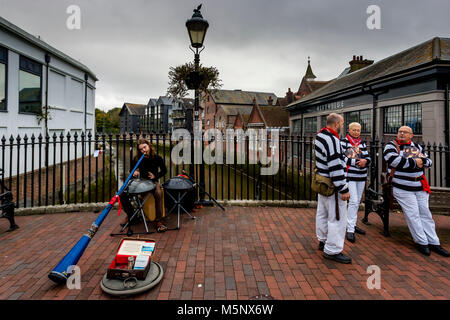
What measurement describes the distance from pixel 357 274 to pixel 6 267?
453cm

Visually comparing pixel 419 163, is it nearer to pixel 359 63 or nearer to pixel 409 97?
pixel 409 97

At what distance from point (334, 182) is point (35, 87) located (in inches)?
514

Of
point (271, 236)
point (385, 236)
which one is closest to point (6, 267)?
point (271, 236)

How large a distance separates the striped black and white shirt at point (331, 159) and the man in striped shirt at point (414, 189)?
3.91 ft

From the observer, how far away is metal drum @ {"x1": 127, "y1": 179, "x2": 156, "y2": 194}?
179 inches

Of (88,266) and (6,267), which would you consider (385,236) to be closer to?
(88,266)

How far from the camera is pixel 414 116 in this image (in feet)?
39.3

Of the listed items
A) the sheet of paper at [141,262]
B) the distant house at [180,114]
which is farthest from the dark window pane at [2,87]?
the sheet of paper at [141,262]

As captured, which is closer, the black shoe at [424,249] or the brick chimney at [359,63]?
the black shoe at [424,249]

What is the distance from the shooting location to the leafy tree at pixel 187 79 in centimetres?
612

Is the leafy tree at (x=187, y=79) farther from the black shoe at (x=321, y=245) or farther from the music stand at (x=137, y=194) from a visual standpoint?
the black shoe at (x=321, y=245)

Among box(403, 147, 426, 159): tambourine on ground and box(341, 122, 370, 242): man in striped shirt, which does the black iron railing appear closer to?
box(341, 122, 370, 242): man in striped shirt

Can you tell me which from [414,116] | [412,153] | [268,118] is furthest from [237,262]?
[268,118]

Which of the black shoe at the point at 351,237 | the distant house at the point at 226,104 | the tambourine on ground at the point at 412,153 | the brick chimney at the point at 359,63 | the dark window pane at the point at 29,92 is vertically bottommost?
the black shoe at the point at 351,237
